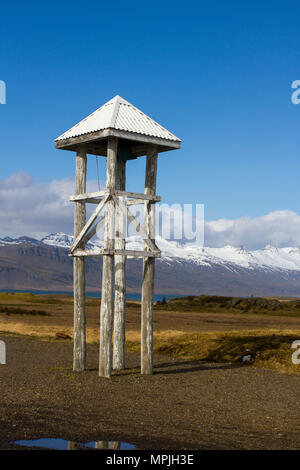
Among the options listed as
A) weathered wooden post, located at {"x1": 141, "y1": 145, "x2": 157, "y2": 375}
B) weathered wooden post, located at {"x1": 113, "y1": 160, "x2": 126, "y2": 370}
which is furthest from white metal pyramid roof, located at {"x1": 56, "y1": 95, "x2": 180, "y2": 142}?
weathered wooden post, located at {"x1": 113, "y1": 160, "x2": 126, "y2": 370}

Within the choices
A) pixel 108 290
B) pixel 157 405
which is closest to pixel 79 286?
pixel 108 290

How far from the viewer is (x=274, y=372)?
65.1 feet

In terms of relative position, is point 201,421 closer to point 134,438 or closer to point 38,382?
point 134,438

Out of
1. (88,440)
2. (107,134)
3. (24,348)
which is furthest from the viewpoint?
(24,348)

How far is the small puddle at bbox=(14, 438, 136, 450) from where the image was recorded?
30.2 ft

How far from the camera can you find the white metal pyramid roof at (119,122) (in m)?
18.0

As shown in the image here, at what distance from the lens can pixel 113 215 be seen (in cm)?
1747

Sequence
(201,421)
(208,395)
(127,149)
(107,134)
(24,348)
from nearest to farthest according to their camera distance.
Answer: (201,421) < (208,395) < (107,134) < (127,149) < (24,348)

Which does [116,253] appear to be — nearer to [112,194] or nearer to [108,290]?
[108,290]

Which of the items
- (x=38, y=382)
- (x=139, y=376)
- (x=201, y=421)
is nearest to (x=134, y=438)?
(x=201, y=421)

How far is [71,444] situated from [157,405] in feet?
14.4

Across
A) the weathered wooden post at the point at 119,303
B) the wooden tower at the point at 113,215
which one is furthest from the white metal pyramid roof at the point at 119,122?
the weathered wooden post at the point at 119,303

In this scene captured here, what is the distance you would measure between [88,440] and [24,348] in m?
15.6
